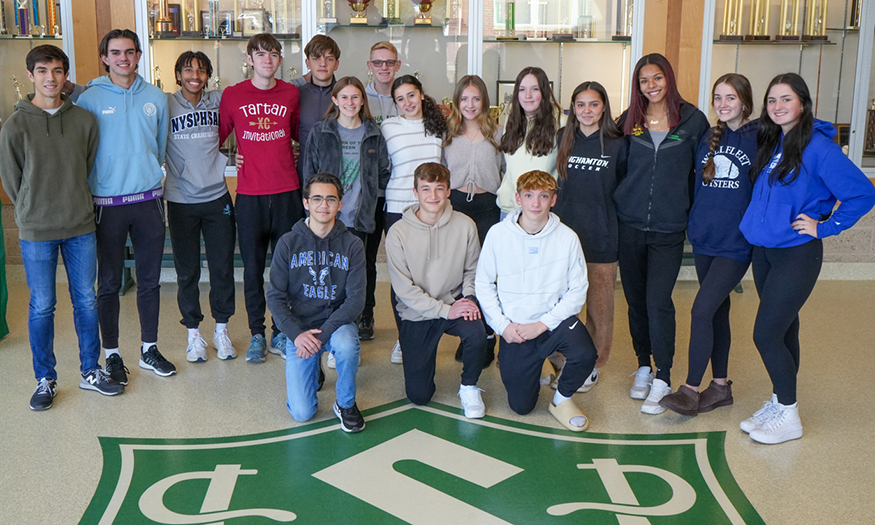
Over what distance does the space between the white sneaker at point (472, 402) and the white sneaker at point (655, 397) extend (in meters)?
0.73

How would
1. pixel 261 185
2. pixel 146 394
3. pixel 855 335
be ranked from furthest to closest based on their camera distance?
pixel 855 335 → pixel 261 185 → pixel 146 394

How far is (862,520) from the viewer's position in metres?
2.58

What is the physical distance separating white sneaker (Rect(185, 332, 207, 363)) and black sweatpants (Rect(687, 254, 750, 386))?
246 cm

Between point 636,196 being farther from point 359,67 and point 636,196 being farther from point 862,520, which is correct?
point 359,67

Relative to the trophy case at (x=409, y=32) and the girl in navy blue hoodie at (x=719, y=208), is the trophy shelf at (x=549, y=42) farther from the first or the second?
the girl in navy blue hoodie at (x=719, y=208)

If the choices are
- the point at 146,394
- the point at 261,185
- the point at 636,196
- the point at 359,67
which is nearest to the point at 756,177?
the point at 636,196

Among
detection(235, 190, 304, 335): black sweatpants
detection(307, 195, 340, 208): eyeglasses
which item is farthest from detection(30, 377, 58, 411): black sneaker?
detection(307, 195, 340, 208): eyeglasses

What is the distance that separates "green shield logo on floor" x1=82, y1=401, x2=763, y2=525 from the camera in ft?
8.51

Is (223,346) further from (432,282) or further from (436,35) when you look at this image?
(436,35)

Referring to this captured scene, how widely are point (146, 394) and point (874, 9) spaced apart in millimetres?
5706

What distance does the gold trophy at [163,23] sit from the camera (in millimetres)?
5617

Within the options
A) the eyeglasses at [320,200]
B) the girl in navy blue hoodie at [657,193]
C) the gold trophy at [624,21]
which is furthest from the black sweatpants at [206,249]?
the gold trophy at [624,21]

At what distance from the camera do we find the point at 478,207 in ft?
12.7

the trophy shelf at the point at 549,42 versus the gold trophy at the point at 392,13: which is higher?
the gold trophy at the point at 392,13
